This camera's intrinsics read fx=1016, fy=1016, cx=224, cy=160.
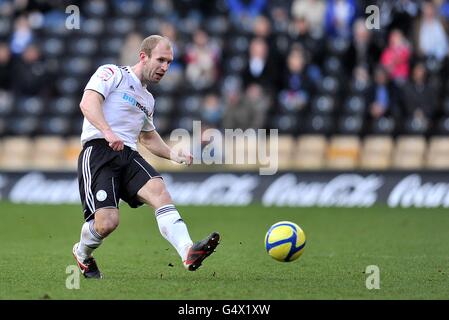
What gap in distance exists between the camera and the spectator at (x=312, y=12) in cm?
2044

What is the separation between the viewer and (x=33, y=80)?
20.7m

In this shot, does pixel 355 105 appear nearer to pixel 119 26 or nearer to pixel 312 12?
pixel 312 12

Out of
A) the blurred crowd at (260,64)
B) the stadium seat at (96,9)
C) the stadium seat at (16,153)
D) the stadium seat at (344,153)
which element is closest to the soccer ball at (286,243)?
the stadium seat at (344,153)

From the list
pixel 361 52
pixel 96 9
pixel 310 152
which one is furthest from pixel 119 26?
pixel 310 152

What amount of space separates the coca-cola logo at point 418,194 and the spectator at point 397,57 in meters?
2.30

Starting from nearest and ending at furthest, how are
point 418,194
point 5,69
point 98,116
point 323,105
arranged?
point 98,116
point 418,194
point 323,105
point 5,69

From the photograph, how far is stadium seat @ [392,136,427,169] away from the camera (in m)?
18.7

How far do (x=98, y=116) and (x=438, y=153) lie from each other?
11.3 meters

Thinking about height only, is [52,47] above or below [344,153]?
above

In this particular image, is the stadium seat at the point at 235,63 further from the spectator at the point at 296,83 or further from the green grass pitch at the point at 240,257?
the green grass pitch at the point at 240,257

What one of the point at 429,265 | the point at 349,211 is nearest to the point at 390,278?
the point at 429,265

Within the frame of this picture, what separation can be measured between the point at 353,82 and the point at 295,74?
1.14 m

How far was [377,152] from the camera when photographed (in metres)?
18.8
